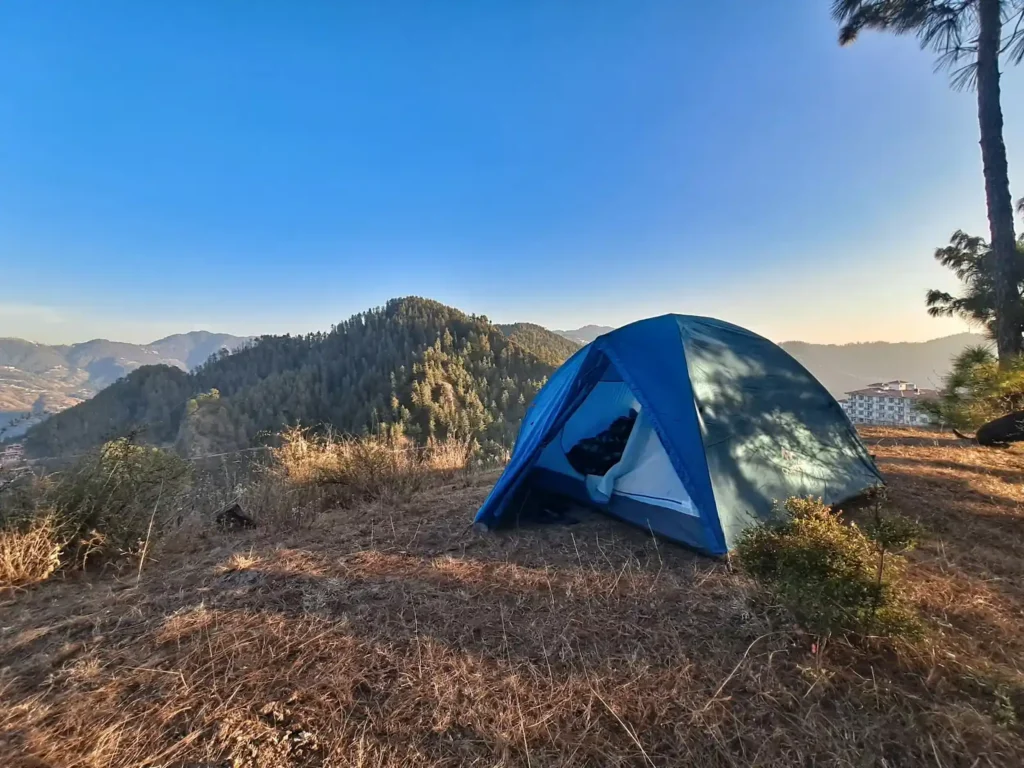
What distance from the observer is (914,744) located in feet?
4.95

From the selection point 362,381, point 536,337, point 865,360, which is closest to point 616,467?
point 362,381

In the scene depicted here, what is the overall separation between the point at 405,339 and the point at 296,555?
2588 inches

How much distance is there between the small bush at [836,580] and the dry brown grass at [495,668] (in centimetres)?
14

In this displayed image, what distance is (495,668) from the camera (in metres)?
1.96

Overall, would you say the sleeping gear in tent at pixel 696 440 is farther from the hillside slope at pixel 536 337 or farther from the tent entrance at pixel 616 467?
the hillside slope at pixel 536 337

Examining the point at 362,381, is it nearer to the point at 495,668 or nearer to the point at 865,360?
the point at 495,668

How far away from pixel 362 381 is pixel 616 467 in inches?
2025

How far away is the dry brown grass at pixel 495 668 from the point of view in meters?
1.55

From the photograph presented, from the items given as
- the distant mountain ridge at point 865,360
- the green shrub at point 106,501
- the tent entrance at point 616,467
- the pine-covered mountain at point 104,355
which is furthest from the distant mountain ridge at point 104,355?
the distant mountain ridge at point 865,360

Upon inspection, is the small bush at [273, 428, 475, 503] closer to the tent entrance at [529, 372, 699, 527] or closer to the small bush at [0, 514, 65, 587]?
the tent entrance at [529, 372, 699, 527]

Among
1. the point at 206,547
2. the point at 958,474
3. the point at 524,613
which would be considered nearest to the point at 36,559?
the point at 206,547

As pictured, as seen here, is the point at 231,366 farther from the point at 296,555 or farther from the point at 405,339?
the point at 296,555

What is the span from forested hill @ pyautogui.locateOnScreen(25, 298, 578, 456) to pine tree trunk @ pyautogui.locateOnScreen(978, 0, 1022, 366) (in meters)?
26.5

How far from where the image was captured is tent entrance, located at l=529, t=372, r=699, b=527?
3518 mm
